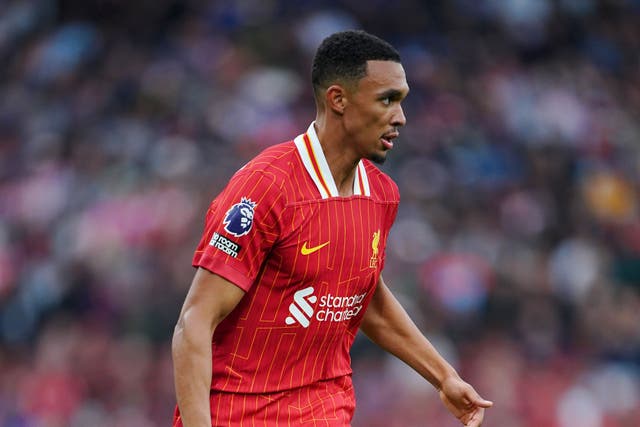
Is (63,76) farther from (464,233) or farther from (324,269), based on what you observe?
(324,269)

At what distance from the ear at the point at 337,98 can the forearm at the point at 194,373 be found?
94cm

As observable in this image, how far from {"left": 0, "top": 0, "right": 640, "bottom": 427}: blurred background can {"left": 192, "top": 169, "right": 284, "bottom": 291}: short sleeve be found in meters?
4.72

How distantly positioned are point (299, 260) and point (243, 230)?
0.82 ft

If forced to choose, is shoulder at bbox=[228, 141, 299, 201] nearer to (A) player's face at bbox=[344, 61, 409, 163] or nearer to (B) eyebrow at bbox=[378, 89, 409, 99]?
(A) player's face at bbox=[344, 61, 409, 163]

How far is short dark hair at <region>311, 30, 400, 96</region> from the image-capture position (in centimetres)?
438

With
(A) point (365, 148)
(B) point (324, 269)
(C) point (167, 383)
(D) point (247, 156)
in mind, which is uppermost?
(D) point (247, 156)

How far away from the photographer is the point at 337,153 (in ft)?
14.7

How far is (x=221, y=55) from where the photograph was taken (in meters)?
13.0

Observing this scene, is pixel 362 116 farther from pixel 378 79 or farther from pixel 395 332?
pixel 395 332

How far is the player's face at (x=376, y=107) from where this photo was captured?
4375mm

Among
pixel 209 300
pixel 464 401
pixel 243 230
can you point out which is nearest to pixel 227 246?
pixel 243 230

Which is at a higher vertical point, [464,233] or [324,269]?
[464,233]

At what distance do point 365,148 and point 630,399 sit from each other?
5.38 metres

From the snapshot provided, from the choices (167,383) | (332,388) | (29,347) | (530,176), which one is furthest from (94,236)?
(332,388)
